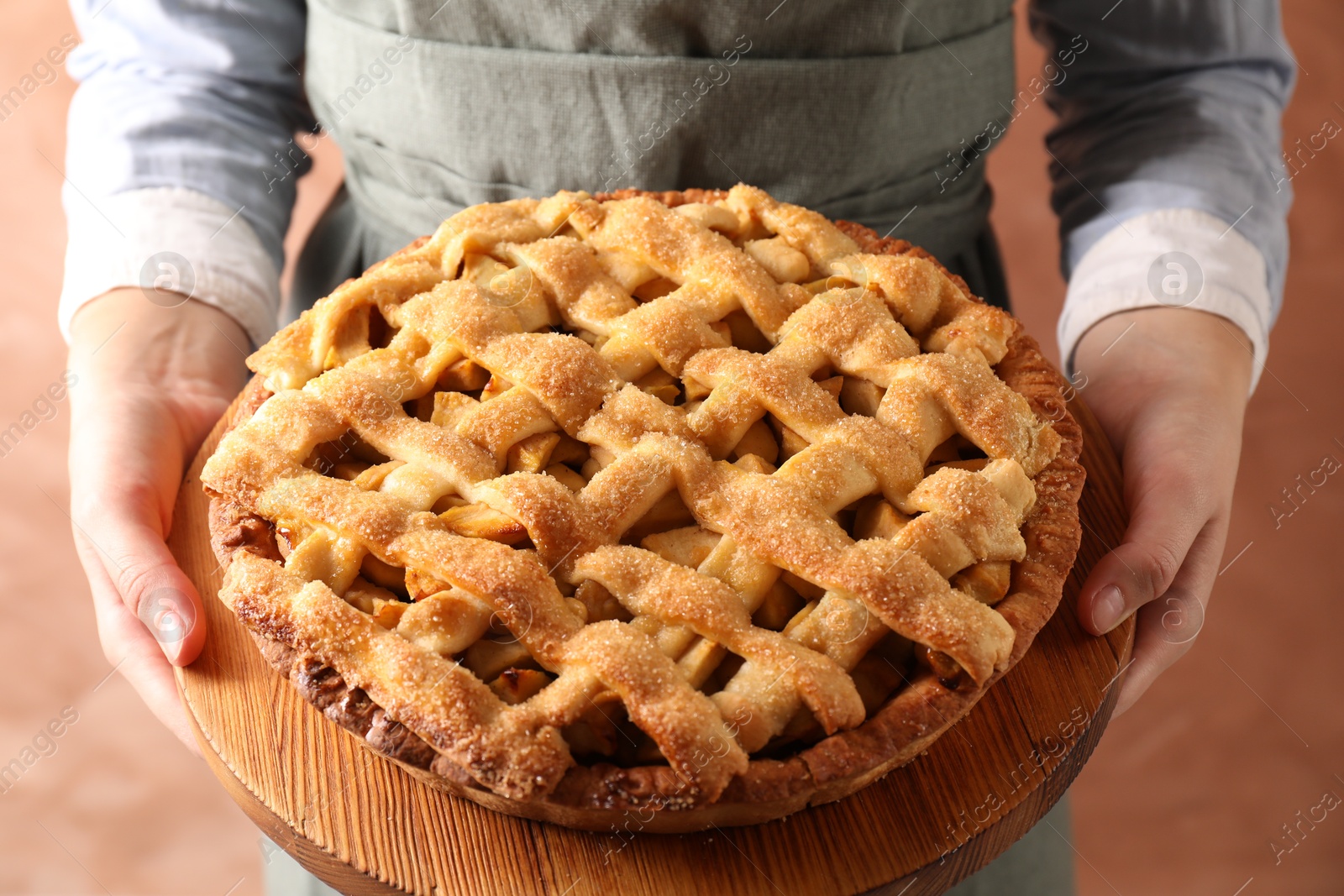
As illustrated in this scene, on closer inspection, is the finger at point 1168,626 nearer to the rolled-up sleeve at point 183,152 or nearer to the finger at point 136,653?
the finger at point 136,653

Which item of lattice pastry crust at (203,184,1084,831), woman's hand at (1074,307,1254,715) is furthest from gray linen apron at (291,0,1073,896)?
woman's hand at (1074,307,1254,715)

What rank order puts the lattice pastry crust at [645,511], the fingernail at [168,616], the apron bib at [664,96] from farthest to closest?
the apron bib at [664,96] → the fingernail at [168,616] → the lattice pastry crust at [645,511]

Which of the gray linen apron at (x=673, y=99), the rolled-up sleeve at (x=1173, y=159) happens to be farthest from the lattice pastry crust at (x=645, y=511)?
the rolled-up sleeve at (x=1173, y=159)

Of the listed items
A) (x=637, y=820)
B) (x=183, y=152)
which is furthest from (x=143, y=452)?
(x=637, y=820)

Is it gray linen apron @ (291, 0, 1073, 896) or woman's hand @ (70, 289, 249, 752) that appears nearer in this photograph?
woman's hand @ (70, 289, 249, 752)

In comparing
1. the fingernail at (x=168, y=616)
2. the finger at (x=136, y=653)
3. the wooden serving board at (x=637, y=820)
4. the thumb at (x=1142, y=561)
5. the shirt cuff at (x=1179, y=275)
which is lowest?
the finger at (x=136, y=653)

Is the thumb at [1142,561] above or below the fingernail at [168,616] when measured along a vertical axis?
above

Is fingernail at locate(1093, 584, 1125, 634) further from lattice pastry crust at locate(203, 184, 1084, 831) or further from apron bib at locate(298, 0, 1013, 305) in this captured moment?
apron bib at locate(298, 0, 1013, 305)
